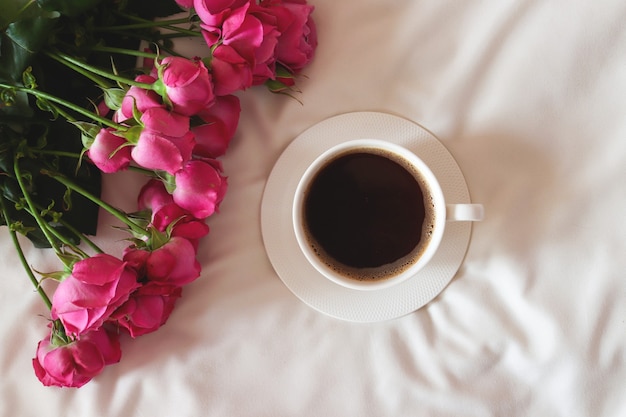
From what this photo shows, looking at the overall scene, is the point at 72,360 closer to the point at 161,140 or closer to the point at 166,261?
the point at 166,261

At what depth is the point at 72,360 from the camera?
56 cm

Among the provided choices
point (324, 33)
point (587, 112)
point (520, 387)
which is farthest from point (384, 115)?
point (520, 387)

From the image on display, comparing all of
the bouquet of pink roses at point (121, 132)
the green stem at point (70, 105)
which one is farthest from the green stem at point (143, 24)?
the green stem at point (70, 105)

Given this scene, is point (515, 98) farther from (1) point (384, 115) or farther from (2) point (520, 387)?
(2) point (520, 387)

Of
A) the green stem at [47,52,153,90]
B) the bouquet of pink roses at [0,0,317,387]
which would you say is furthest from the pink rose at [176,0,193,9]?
the green stem at [47,52,153,90]

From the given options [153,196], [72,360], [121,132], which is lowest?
[72,360]

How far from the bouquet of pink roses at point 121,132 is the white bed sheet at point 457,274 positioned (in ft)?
0.20

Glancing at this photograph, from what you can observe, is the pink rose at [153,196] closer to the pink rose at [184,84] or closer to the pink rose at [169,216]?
the pink rose at [169,216]

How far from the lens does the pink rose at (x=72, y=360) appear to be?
559mm

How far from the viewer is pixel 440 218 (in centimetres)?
59

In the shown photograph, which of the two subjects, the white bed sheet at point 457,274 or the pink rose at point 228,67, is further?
the white bed sheet at point 457,274

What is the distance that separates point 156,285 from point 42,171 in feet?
0.55

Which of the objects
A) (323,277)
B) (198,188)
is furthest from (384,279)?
A: (198,188)

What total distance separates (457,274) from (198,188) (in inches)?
12.8
